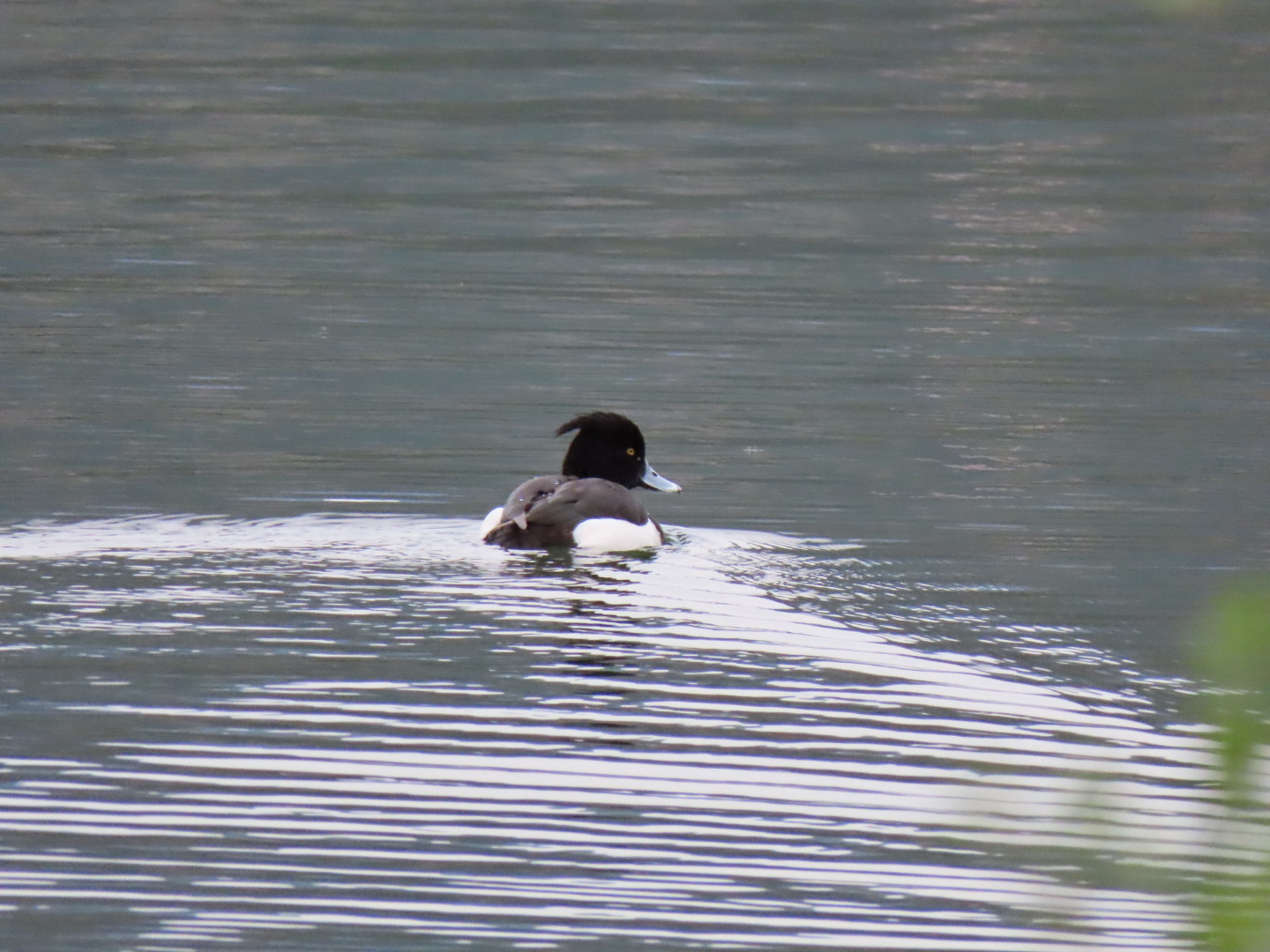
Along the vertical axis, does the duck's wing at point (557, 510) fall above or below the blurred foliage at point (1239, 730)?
above

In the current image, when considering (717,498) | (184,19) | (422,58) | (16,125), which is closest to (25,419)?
(717,498)

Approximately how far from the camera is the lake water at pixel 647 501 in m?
5.48

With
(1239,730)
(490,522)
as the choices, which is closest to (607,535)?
(490,522)

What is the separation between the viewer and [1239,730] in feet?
5.82

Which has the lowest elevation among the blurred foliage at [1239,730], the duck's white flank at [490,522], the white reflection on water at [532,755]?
the white reflection on water at [532,755]

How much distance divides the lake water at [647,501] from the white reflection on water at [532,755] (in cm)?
2

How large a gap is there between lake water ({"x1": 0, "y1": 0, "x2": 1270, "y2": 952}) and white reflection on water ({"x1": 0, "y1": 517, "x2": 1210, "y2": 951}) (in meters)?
0.02

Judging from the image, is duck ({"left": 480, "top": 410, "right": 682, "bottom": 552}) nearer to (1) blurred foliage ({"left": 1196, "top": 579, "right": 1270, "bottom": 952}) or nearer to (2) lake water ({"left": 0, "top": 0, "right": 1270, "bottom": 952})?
(2) lake water ({"left": 0, "top": 0, "right": 1270, "bottom": 952})

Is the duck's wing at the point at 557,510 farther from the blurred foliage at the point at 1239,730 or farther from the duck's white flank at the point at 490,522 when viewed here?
the blurred foliage at the point at 1239,730

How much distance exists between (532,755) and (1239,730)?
16.0ft

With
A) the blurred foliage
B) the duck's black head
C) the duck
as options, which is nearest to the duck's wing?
the duck

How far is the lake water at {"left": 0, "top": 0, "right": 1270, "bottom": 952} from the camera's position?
5484mm

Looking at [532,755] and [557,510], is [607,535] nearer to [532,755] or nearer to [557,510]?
[557,510]

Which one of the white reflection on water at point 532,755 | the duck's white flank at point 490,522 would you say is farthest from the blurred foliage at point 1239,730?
the duck's white flank at point 490,522
